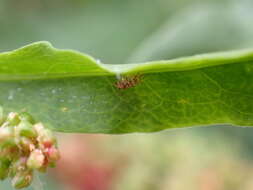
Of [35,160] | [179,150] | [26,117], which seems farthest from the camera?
[179,150]

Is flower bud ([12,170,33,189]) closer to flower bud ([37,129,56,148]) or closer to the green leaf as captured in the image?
flower bud ([37,129,56,148])

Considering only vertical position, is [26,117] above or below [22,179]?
above

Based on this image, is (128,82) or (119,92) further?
(119,92)

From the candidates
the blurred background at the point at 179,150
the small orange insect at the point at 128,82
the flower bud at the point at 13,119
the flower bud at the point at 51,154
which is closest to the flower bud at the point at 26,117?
the flower bud at the point at 13,119

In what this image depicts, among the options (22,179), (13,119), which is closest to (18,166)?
(22,179)

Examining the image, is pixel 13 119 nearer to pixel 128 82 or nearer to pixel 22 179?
pixel 22 179

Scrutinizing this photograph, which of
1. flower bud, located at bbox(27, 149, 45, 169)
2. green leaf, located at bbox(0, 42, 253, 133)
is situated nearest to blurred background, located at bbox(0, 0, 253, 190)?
green leaf, located at bbox(0, 42, 253, 133)

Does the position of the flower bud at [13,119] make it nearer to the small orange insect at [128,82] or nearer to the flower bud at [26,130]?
the flower bud at [26,130]
